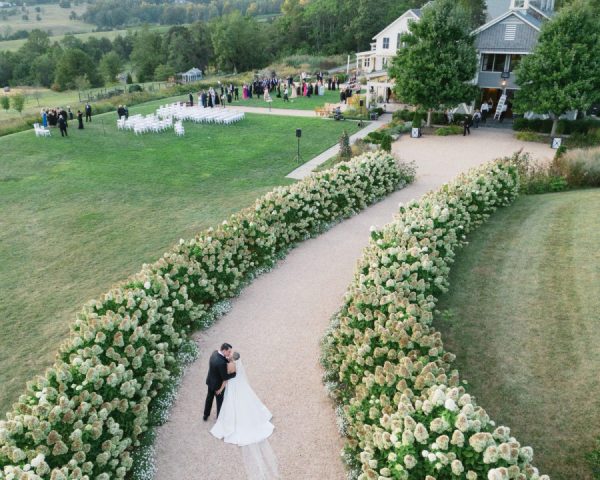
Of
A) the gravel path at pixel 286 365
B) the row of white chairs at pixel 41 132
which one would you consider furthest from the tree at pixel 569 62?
the row of white chairs at pixel 41 132

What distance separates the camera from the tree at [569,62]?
23.1m

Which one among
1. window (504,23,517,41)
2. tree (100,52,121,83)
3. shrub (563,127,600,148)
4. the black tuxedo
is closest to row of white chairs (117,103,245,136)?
window (504,23,517,41)

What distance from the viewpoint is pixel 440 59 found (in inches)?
1032

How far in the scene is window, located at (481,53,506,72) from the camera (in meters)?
29.0

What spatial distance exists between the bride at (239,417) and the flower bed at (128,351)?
109cm

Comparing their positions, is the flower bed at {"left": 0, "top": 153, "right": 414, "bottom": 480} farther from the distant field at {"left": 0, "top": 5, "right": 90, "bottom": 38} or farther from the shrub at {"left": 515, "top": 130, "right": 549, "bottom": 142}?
the distant field at {"left": 0, "top": 5, "right": 90, "bottom": 38}

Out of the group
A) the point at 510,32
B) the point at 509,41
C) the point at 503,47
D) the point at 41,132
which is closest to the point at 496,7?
the point at 510,32

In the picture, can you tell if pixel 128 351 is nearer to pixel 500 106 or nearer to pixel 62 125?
pixel 62 125

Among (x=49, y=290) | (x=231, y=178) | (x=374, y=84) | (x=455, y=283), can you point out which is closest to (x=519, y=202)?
(x=455, y=283)

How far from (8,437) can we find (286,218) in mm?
8458

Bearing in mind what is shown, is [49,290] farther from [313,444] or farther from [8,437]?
[313,444]

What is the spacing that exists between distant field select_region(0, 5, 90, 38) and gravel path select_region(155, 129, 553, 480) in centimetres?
15948

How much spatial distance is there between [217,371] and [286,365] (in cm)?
200

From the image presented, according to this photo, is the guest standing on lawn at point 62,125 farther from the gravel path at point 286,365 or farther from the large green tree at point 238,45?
the large green tree at point 238,45
